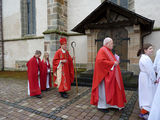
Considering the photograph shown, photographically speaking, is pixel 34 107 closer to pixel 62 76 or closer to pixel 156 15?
pixel 62 76

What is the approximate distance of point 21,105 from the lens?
378 centimetres

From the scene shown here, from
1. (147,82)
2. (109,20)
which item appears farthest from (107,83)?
(109,20)

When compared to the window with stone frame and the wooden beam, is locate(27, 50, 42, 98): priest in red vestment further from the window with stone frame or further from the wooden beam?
the window with stone frame

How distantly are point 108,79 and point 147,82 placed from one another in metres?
0.83

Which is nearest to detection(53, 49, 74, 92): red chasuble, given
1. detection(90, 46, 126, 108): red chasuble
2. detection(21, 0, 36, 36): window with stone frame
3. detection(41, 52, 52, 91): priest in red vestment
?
detection(41, 52, 52, 91): priest in red vestment

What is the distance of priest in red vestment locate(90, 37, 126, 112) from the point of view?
305 cm

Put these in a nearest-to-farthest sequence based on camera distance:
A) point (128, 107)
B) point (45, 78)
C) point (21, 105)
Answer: point (128, 107) < point (21, 105) < point (45, 78)

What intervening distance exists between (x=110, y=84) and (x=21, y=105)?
2655 mm

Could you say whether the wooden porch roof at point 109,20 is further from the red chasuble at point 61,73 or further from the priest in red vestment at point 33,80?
the priest in red vestment at point 33,80

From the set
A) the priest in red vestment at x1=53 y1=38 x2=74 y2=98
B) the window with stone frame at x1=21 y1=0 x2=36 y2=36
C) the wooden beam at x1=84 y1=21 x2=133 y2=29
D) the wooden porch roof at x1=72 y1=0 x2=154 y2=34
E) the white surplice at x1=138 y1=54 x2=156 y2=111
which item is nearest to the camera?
the white surplice at x1=138 y1=54 x2=156 y2=111

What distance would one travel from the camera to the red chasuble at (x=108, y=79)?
10.0ft

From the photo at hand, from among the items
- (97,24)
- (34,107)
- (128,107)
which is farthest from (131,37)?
(34,107)

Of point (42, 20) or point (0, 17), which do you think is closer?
point (42, 20)

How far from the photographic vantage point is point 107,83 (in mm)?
3068
